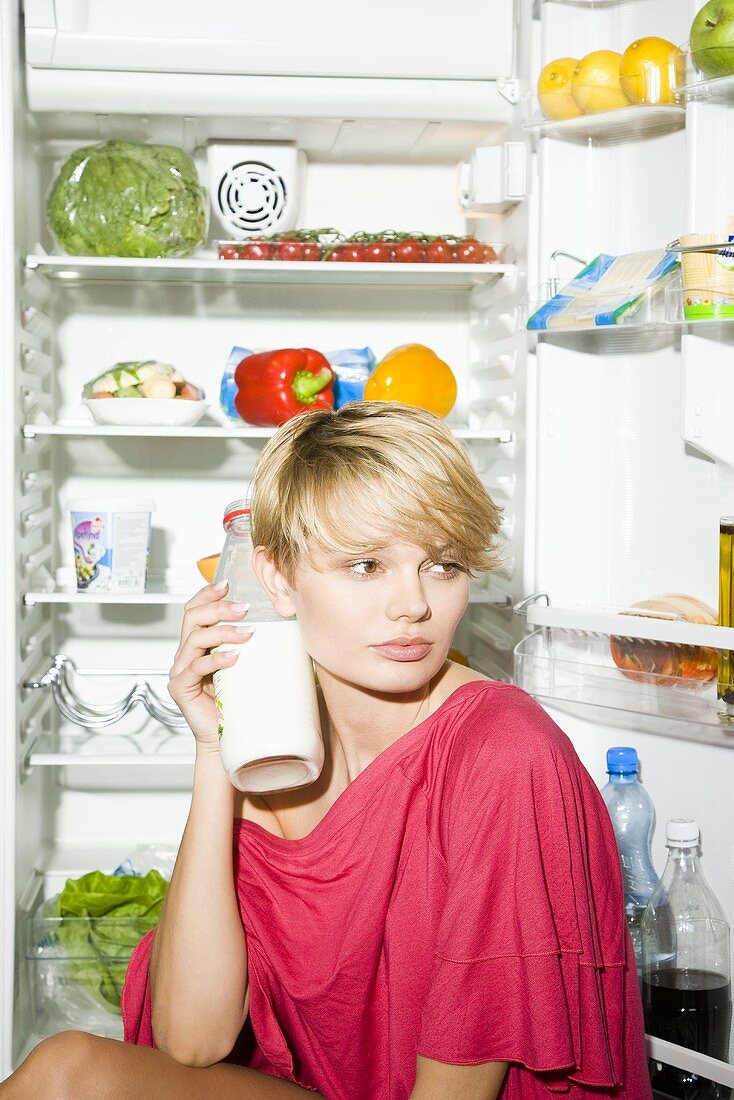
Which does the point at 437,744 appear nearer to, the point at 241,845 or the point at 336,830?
the point at 336,830

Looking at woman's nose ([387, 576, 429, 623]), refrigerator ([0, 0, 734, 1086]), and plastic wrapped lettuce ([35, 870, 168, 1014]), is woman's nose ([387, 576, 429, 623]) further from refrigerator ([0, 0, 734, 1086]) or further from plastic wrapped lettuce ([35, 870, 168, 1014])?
plastic wrapped lettuce ([35, 870, 168, 1014])

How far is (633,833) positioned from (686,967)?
0.20 metres

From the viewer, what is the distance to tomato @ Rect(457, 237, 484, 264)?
1.95 metres

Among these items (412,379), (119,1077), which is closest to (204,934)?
(119,1077)

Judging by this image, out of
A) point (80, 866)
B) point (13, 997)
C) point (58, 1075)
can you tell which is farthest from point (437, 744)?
point (80, 866)

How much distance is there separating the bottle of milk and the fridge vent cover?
1.13 m

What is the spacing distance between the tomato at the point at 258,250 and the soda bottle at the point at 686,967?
1.12m

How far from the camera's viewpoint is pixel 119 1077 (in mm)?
1178

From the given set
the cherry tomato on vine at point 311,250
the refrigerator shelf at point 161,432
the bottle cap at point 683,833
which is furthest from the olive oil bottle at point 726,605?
the cherry tomato on vine at point 311,250

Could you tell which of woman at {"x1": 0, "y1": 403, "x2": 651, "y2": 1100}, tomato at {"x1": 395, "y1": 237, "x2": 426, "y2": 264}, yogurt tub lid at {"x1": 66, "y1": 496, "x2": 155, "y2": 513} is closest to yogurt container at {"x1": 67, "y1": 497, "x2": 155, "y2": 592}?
yogurt tub lid at {"x1": 66, "y1": 496, "x2": 155, "y2": 513}

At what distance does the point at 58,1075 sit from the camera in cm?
115

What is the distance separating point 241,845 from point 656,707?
64 cm

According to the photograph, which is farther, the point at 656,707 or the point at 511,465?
the point at 511,465

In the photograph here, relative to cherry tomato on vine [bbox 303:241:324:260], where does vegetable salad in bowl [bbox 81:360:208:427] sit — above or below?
below
